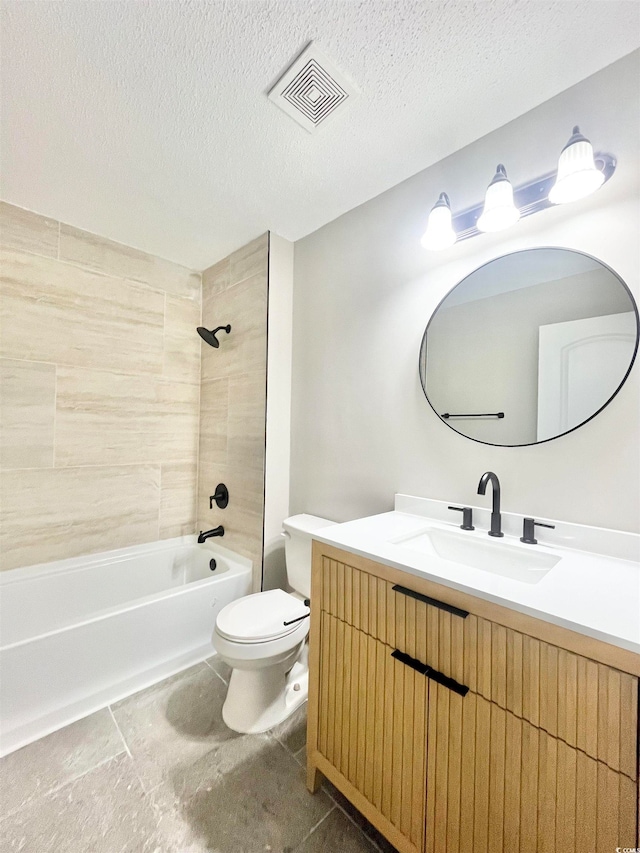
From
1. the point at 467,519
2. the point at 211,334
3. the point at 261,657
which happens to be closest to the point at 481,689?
the point at 467,519

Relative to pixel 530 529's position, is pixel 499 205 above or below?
above

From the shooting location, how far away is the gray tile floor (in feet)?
3.34

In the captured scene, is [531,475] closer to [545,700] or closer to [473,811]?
[545,700]

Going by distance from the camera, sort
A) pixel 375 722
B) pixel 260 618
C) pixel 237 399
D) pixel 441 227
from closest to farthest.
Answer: pixel 375 722 → pixel 441 227 → pixel 260 618 → pixel 237 399

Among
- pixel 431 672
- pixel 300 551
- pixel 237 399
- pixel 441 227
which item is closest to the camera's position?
pixel 431 672

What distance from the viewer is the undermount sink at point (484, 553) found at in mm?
1039

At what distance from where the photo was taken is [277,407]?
2105mm

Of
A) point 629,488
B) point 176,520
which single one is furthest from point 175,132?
point 176,520

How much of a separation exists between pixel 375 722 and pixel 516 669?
1.56ft

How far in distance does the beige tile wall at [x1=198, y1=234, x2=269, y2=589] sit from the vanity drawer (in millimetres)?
1235

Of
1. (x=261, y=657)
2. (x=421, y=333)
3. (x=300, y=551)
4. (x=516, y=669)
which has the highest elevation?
(x=421, y=333)

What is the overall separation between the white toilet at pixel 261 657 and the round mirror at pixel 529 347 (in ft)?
2.87

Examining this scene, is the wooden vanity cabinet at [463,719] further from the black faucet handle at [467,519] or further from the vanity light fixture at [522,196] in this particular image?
the vanity light fixture at [522,196]

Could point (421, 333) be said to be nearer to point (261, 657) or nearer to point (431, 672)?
point (431, 672)
